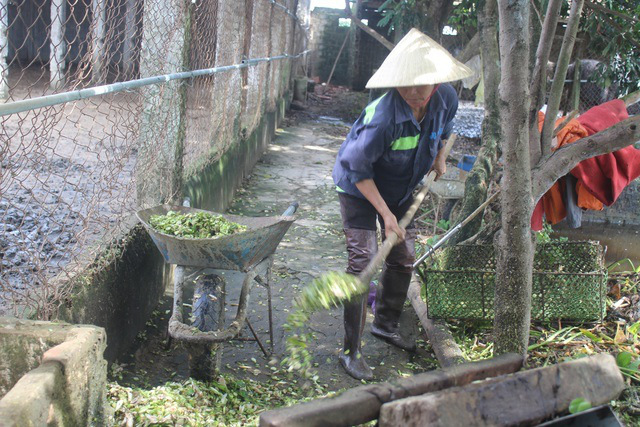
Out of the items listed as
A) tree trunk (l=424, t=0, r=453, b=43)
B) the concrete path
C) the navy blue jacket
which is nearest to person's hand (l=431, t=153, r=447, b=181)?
the navy blue jacket

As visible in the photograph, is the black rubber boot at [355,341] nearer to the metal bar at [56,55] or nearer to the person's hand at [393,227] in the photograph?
the person's hand at [393,227]

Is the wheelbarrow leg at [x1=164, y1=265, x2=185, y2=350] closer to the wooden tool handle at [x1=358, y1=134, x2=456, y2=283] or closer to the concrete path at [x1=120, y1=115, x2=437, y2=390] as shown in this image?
the concrete path at [x1=120, y1=115, x2=437, y2=390]

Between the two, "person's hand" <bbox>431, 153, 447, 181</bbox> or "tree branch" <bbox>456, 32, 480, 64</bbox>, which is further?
"tree branch" <bbox>456, 32, 480, 64</bbox>

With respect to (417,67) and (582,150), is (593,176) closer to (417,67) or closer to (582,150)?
(582,150)

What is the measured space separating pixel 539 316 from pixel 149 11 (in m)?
3.56

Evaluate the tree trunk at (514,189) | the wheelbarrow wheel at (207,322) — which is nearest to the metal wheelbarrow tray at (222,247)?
the wheelbarrow wheel at (207,322)

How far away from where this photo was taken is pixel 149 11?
4.72 meters

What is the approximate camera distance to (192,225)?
13.3 ft

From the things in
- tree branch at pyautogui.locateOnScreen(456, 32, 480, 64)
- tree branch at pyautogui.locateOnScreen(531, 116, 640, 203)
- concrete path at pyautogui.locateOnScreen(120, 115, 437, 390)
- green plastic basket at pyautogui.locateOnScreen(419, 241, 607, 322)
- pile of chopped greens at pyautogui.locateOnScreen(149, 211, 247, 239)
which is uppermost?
tree branch at pyautogui.locateOnScreen(456, 32, 480, 64)

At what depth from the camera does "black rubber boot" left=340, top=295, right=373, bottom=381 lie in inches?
163

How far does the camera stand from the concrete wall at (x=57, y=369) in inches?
92.5

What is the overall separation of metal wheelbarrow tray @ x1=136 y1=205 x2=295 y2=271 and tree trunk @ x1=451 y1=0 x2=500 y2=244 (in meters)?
2.19

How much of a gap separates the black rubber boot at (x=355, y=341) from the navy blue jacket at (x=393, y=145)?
0.71 metres

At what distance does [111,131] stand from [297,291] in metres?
1.98
